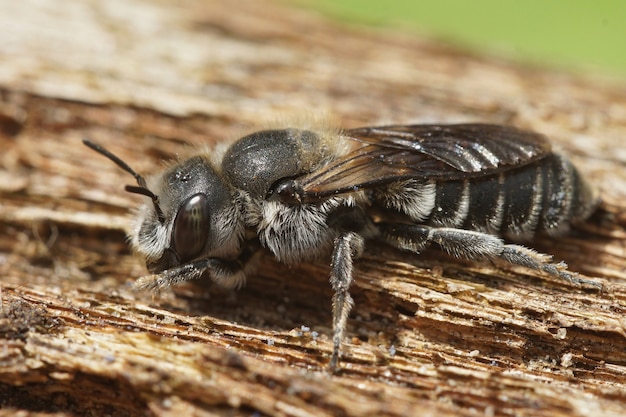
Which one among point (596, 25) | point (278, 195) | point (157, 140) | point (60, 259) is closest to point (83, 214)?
point (60, 259)

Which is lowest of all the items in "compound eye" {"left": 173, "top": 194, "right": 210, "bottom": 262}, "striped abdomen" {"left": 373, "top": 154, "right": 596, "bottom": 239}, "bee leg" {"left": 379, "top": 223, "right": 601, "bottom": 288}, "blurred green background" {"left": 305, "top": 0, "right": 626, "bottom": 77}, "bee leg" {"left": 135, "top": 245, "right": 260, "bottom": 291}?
"bee leg" {"left": 135, "top": 245, "right": 260, "bottom": 291}

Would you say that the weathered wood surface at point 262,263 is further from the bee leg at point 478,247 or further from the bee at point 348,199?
the bee at point 348,199

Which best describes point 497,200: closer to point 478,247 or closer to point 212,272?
point 478,247

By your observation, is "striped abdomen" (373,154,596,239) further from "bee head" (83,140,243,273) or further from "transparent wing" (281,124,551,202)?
"bee head" (83,140,243,273)

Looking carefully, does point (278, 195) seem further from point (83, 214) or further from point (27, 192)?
point (27, 192)

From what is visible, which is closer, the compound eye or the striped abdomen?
the compound eye

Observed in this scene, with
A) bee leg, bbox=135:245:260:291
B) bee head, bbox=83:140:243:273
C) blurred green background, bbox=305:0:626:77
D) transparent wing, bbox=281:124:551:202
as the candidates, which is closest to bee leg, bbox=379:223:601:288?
transparent wing, bbox=281:124:551:202

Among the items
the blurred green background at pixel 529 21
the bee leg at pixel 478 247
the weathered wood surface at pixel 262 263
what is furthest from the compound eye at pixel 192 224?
the blurred green background at pixel 529 21
